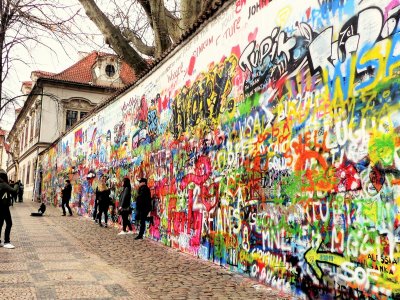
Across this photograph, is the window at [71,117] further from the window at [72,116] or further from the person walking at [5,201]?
the person walking at [5,201]

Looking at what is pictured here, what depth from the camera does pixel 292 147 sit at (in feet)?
16.8

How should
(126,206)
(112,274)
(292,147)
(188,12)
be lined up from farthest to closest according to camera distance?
(188,12) → (126,206) → (112,274) → (292,147)

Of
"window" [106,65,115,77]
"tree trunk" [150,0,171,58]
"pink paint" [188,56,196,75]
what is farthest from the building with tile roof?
"pink paint" [188,56,196,75]

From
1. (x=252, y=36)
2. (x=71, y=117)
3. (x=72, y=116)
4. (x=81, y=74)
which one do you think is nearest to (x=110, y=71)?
(x=81, y=74)

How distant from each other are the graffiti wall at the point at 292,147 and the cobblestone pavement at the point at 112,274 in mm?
385

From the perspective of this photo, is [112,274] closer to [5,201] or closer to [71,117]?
[5,201]

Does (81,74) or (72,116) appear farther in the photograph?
(81,74)

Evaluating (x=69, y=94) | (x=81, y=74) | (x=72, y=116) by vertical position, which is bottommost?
(x=72, y=116)

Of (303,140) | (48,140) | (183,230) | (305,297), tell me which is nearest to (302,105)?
(303,140)

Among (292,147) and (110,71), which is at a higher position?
(110,71)

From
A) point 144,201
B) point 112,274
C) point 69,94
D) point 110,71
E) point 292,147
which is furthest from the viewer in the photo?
point 110,71

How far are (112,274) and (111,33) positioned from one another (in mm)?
10352

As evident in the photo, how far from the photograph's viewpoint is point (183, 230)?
8.46 metres

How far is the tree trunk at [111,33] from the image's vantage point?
14469mm
